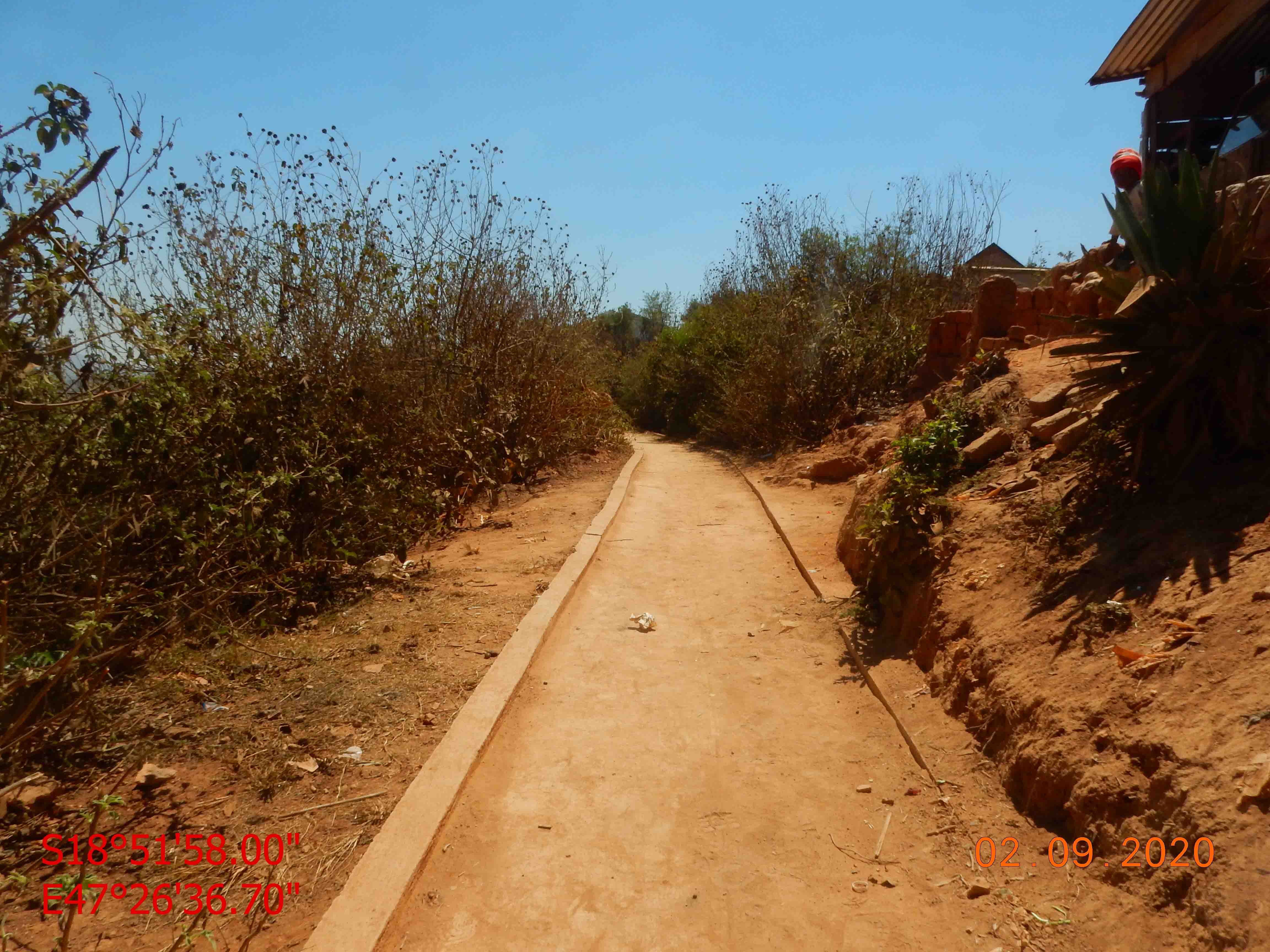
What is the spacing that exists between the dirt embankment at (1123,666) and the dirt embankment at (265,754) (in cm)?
258

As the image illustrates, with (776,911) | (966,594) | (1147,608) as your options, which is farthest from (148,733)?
(1147,608)

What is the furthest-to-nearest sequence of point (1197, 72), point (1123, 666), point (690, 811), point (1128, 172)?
1. point (1197, 72)
2. point (1128, 172)
3. point (690, 811)
4. point (1123, 666)

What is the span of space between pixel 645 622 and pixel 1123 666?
3.26 metres

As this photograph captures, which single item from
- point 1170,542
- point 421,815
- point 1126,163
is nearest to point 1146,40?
point 1126,163

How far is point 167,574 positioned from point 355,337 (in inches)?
172

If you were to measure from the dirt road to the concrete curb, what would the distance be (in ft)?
0.27

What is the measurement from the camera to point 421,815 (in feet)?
11.5

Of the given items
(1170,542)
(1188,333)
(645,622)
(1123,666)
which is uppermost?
(1188,333)

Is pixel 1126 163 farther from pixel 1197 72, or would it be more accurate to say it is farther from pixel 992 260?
pixel 992 260

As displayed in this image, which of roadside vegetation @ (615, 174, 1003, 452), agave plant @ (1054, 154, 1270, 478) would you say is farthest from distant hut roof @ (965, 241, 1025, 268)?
agave plant @ (1054, 154, 1270, 478)

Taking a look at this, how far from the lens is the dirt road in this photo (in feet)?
9.93

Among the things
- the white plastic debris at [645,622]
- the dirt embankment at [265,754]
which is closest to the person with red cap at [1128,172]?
the white plastic debris at [645,622]

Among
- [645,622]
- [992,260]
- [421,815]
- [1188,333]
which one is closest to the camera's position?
[421,815]

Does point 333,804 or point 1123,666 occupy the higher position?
point 1123,666
